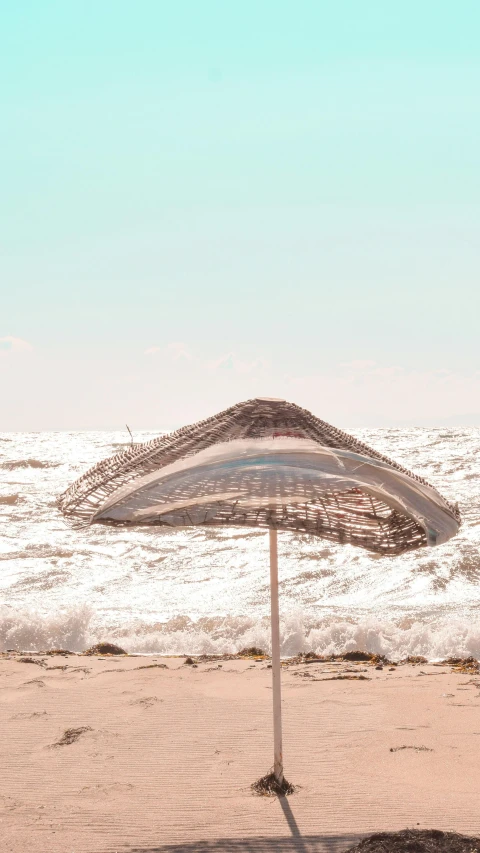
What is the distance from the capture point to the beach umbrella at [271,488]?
11.4 ft

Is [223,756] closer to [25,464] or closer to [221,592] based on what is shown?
[221,592]

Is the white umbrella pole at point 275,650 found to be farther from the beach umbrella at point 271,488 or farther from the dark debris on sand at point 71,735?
the dark debris on sand at point 71,735

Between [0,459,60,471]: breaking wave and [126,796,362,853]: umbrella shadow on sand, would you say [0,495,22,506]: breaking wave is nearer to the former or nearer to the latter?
[0,459,60,471]: breaking wave

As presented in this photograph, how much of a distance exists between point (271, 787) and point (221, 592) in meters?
6.48

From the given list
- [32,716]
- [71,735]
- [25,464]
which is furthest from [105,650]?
[25,464]

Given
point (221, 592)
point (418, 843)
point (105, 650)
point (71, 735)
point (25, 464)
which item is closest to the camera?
point (418, 843)

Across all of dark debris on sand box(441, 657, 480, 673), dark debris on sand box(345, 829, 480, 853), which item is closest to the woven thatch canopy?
dark debris on sand box(345, 829, 480, 853)

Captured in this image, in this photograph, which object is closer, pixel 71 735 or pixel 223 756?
pixel 223 756

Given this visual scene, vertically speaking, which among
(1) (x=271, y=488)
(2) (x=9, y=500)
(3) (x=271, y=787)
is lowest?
(3) (x=271, y=787)

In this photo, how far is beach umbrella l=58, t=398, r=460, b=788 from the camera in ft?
11.4

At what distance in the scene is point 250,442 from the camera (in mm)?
4055

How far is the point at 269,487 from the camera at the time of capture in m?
3.49

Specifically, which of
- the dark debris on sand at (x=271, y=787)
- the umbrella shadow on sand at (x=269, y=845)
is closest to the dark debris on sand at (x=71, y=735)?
the dark debris on sand at (x=271, y=787)

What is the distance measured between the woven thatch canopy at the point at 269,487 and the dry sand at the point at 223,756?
145 centimetres
